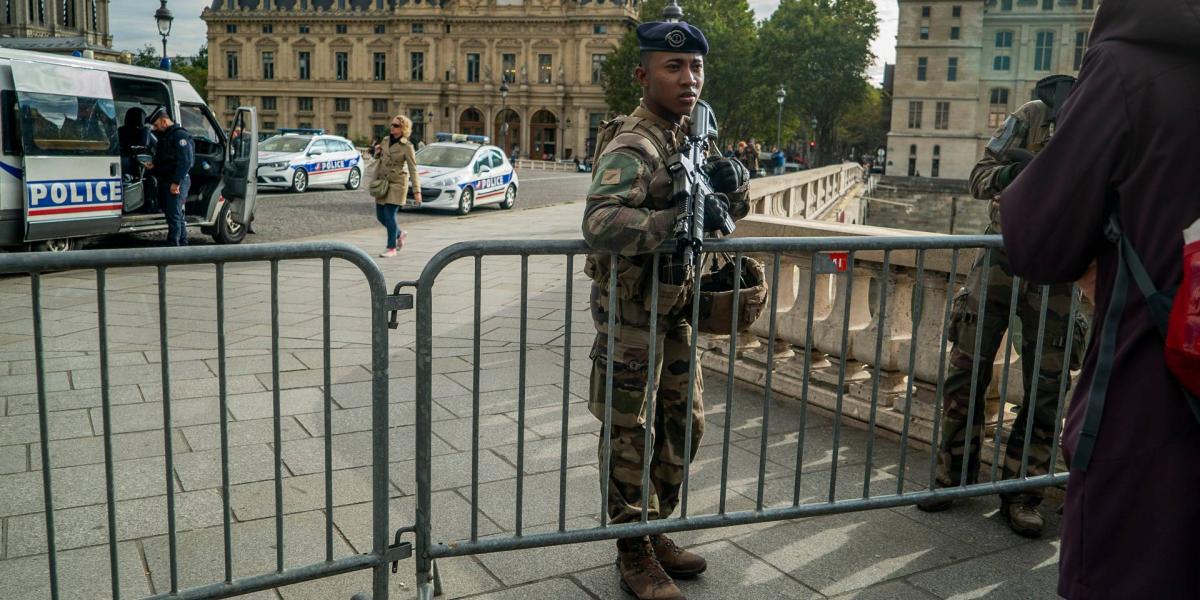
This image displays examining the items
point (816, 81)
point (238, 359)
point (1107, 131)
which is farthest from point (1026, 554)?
point (816, 81)

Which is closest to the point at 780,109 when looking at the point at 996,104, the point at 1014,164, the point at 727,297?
the point at 996,104

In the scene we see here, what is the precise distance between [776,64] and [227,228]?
63.2 metres

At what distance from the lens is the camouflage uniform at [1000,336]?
12.9 ft

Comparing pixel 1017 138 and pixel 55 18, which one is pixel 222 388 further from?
pixel 55 18

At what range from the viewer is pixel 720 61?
68.5 meters

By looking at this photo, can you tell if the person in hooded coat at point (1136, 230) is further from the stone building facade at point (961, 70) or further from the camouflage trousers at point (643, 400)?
the stone building facade at point (961, 70)

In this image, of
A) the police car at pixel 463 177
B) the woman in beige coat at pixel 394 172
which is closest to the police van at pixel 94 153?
the woman in beige coat at pixel 394 172

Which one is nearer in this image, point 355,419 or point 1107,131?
point 1107,131

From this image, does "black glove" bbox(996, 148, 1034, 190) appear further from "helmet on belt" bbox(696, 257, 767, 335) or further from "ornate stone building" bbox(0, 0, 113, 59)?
"ornate stone building" bbox(0, 0, 113, 59)

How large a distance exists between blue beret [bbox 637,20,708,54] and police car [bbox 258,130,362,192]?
75.2 ft

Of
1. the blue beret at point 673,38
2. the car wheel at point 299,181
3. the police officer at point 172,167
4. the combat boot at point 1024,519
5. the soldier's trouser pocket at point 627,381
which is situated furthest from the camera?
the car wheel at point 299,181

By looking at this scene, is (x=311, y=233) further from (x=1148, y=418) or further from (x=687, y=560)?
(x=1148, y=418)

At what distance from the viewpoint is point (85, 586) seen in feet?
10.6

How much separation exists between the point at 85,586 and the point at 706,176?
2353mm
